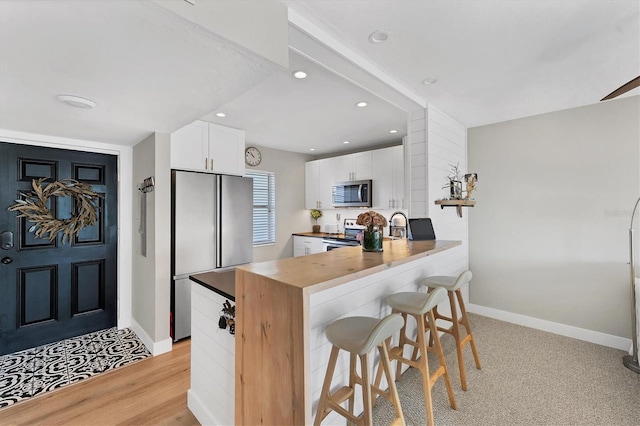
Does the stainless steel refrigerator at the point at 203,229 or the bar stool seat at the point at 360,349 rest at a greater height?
the stainless steel refrigerator at the point at 203,229

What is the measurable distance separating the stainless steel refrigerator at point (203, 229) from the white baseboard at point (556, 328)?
3200mm

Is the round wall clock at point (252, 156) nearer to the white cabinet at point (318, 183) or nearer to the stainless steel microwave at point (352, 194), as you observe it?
the white cabinet at point (318, 183)

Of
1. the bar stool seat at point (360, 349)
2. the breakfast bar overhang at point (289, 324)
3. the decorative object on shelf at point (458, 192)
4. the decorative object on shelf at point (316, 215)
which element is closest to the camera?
the breakfast bar overhang at point (289, 324)

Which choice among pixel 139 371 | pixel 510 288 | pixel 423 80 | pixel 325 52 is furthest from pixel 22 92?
pixel 510 288

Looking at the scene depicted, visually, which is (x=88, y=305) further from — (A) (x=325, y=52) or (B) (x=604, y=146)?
(B) (x=604, y=146)

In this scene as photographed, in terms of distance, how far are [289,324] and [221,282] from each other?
0.77 meters

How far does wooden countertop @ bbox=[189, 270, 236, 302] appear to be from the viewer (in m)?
1.56

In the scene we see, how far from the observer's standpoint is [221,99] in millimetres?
1893

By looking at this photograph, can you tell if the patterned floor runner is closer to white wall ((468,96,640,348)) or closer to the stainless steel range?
the stainless steel range

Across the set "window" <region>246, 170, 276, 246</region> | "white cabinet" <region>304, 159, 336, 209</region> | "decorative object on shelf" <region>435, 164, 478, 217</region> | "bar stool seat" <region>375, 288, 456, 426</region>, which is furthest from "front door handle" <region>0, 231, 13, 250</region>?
"decorative object on shelf" <region>435, 164, 478, 217</region>

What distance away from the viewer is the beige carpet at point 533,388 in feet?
6.20

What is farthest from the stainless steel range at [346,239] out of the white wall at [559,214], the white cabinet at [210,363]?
the white cabinet at [210,363]

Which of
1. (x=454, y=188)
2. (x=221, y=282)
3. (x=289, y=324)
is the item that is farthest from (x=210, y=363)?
(x=454, y=188)

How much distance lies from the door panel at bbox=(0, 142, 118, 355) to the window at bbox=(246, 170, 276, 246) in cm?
199
